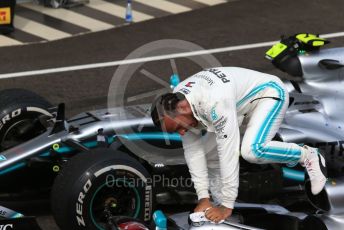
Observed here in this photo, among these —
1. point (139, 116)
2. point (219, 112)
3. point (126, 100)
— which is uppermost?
point (219, 112)

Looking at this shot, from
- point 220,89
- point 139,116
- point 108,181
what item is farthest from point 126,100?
point 220,89

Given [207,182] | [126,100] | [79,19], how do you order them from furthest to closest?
[79,19] < [126,100] < [207,182]

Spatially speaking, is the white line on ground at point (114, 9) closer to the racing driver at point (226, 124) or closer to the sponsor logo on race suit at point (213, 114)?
the racing driver at point (226, 124)

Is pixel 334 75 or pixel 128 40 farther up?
pixel 334 75

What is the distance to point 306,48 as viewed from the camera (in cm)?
775

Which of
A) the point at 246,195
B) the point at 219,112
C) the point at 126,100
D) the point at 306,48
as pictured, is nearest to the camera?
the point at 219,112

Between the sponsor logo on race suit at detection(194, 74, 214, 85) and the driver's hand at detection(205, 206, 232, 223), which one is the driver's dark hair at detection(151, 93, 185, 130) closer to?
the sponsor logo on race suit at detection(194, 74, 214, 85)

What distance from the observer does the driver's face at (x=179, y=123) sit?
19.6 feet

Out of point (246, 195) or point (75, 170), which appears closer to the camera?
point (75, 170)

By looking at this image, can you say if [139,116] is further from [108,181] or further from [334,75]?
[334,75]

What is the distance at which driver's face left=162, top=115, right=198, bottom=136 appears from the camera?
19.6 ft

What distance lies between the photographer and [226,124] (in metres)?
5.85

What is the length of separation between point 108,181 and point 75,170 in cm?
30

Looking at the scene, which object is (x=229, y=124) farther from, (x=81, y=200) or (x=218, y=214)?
(x=81, y=200)
